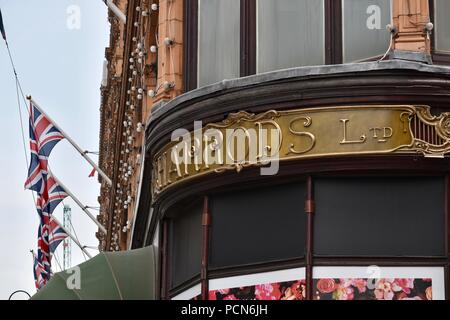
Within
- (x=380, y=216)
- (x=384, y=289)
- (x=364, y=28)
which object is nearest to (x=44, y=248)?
(x=364, y=28)

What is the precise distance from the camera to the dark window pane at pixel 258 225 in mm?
22875

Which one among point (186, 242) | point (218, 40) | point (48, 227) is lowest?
point (186, 242)

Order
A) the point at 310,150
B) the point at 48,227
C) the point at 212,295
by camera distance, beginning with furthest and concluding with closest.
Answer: the point at 48,227 < the point at 212,295 < the point at 310,150

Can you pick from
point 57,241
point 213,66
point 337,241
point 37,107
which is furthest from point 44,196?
point 337,241

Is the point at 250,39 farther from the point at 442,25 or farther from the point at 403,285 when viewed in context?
the point at 403,285

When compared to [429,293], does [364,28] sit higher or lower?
higher

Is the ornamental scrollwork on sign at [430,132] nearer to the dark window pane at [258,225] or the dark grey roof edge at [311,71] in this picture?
the dark grey roof edge at [311,71]

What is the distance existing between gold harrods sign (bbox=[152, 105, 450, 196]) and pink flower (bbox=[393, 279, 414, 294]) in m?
1.76

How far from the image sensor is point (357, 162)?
73.6 feet

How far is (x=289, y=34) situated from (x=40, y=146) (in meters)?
12.4

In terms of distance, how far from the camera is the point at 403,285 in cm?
2214

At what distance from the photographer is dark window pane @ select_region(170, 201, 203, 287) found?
80.5 ft

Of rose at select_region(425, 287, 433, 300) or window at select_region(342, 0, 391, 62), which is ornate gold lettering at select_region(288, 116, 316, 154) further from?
rose at select_region(425, 287, 433, 300)

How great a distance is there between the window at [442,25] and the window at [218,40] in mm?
3169
